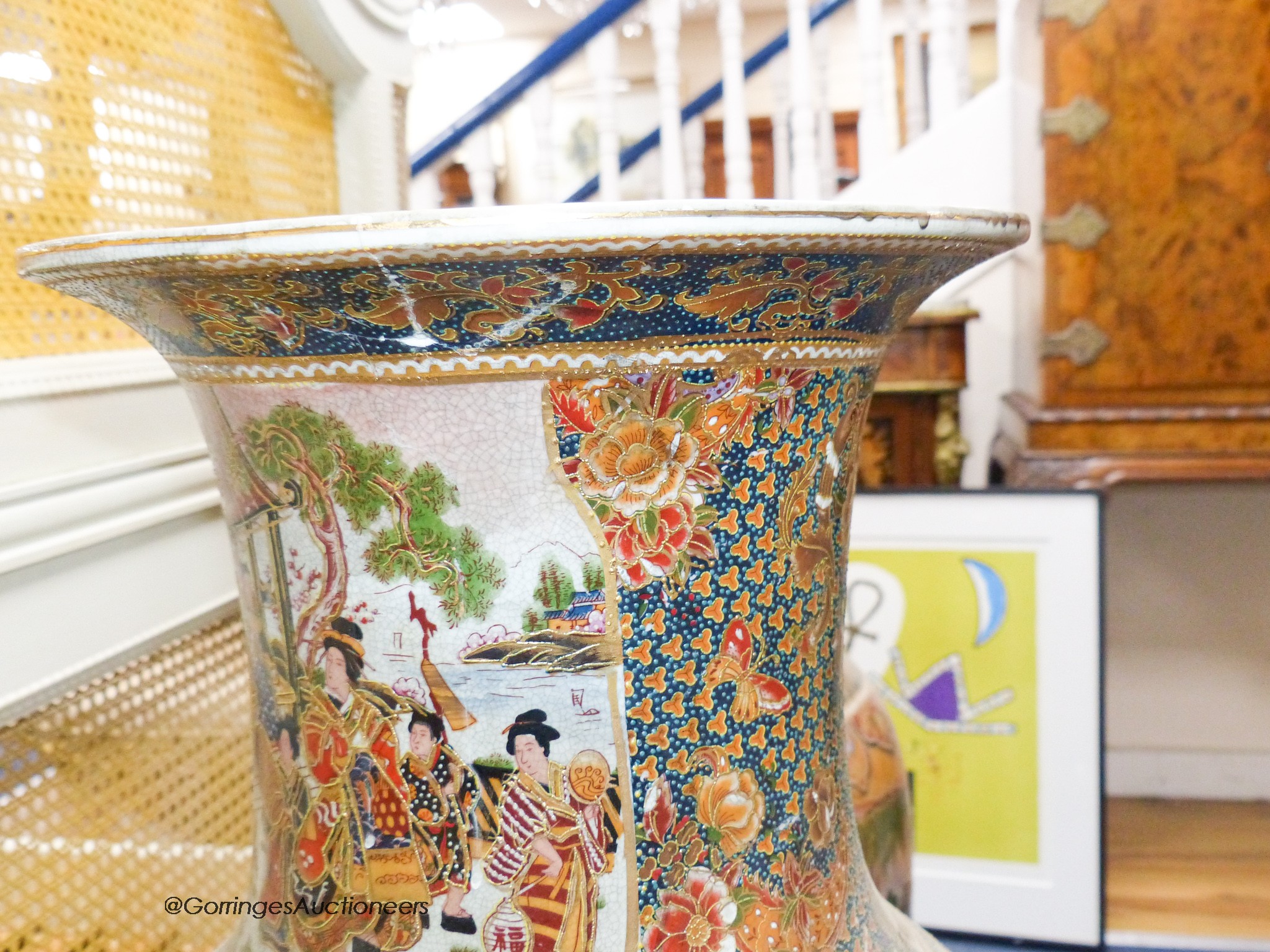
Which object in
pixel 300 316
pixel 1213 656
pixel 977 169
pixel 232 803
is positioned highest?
pixel 977 169

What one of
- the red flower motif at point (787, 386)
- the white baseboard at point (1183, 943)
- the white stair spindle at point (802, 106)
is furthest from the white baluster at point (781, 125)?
the red flower motif at point (787, 386)

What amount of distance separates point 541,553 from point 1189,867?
66.3 inches

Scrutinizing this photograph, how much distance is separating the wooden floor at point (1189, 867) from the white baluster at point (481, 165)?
163 cm

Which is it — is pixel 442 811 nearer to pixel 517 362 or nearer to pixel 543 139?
pixel 517 362

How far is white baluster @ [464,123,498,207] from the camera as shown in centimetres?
201

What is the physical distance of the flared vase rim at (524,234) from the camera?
33 centimetres

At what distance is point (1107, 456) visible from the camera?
1316mm

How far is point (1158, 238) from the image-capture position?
1.27 meters

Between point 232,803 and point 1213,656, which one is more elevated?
point 232,803

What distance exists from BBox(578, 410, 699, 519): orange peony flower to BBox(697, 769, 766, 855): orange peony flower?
0.12 meters

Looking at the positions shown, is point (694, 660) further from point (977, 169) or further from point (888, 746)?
point (977, 169)

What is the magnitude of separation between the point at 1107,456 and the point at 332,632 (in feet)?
3.77

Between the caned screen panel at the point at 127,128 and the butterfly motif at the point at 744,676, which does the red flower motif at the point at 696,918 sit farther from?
the caned screen panel at the point at 127,128

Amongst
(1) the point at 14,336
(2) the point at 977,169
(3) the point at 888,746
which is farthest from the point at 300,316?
(2) the point at 977,169
